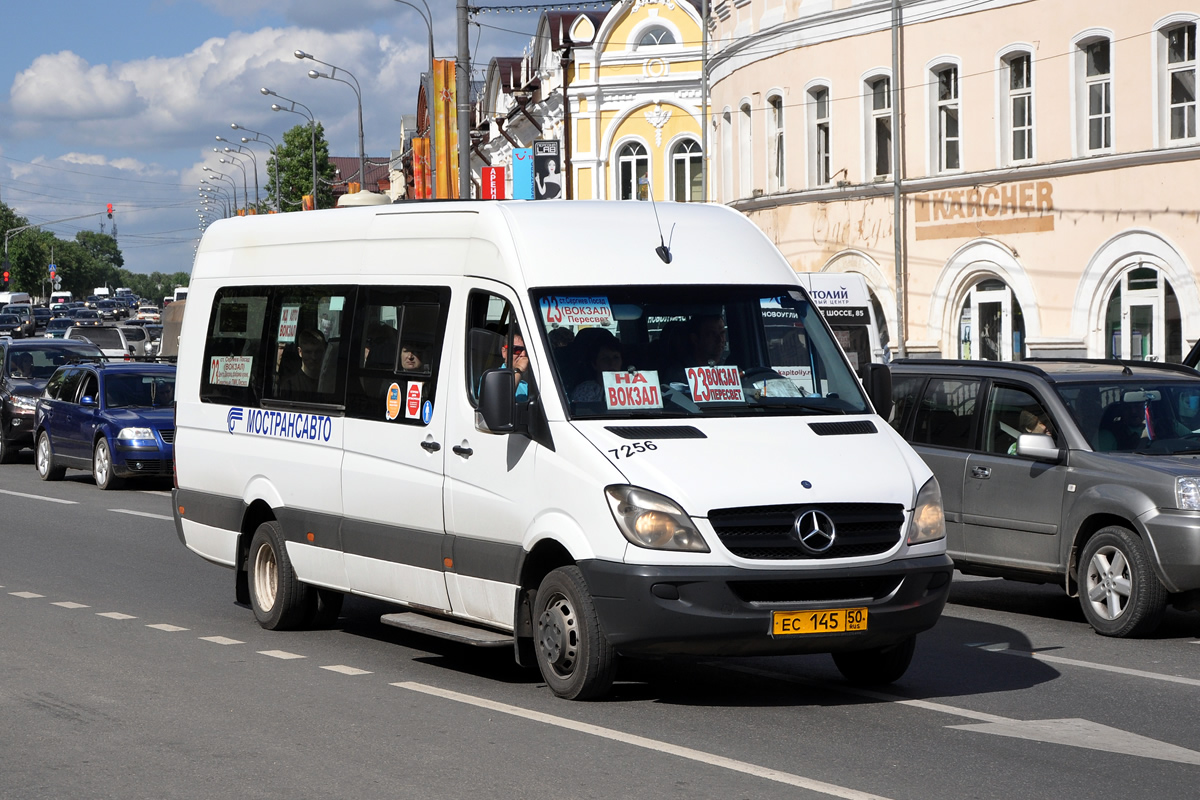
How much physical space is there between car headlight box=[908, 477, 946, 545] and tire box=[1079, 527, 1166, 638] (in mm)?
2780

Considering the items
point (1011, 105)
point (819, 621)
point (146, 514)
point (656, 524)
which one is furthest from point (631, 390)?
point (1011, 105)

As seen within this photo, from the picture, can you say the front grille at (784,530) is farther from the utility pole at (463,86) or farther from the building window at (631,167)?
the building window at (631,167)

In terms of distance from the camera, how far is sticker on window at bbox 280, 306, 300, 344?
35.6 feet

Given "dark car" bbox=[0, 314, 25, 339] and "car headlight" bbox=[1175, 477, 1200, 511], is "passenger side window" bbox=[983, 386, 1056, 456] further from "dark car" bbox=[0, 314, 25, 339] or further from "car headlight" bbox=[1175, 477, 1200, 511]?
"dark car" bbox=[0, 314, 25, 339]

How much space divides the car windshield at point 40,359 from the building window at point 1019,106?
17.0 metres

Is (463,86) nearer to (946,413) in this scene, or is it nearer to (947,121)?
(947,121)

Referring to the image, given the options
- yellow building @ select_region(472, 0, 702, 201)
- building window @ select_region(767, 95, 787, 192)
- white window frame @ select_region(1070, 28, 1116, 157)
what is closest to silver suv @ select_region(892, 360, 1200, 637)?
white window frame @ select_region(1070, 28, 1116, 157)

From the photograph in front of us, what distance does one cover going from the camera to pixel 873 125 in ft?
118

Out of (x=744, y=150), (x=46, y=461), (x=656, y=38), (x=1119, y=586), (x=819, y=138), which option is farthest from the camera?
(x=656, y=38)

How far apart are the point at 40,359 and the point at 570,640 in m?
23.2

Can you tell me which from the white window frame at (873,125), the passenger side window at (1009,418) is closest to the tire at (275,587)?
the passenger side window at (1009,418)

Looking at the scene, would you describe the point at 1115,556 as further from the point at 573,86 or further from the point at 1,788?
the point at 573,86

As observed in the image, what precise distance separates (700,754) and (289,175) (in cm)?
8545

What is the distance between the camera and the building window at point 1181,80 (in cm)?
2820
